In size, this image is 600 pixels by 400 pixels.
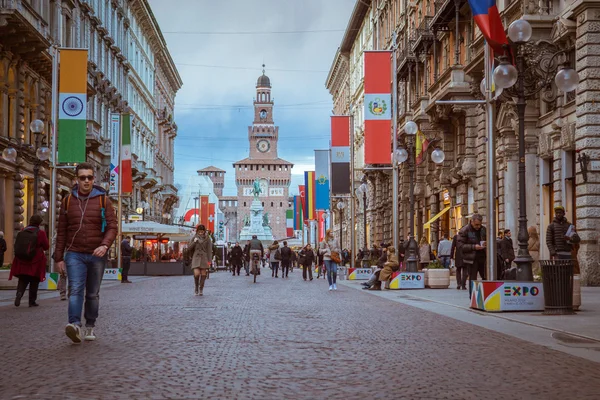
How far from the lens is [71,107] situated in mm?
28219

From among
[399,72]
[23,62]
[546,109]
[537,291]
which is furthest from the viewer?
[399,72]

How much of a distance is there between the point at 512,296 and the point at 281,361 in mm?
7811

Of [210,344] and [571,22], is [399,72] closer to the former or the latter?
[571,22]

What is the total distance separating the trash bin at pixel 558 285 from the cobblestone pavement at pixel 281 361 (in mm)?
1687

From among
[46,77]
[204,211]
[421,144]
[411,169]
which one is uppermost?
[46,77]

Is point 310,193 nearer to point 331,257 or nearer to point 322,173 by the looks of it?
point 322,173

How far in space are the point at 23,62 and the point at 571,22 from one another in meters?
21.8

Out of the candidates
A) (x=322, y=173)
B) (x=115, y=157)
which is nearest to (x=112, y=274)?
(x=115, y=157)

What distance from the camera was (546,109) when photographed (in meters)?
28.2

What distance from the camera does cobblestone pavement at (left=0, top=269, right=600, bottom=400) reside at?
7016 millimetres

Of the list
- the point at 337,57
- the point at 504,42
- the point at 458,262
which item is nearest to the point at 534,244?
the point at 458,262

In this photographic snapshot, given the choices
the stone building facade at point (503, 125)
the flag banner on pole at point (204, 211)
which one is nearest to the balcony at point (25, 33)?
the stone building facade at point (503, 125)

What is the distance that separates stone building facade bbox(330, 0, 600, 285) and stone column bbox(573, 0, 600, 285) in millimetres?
25

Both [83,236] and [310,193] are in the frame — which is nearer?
[83,236]
